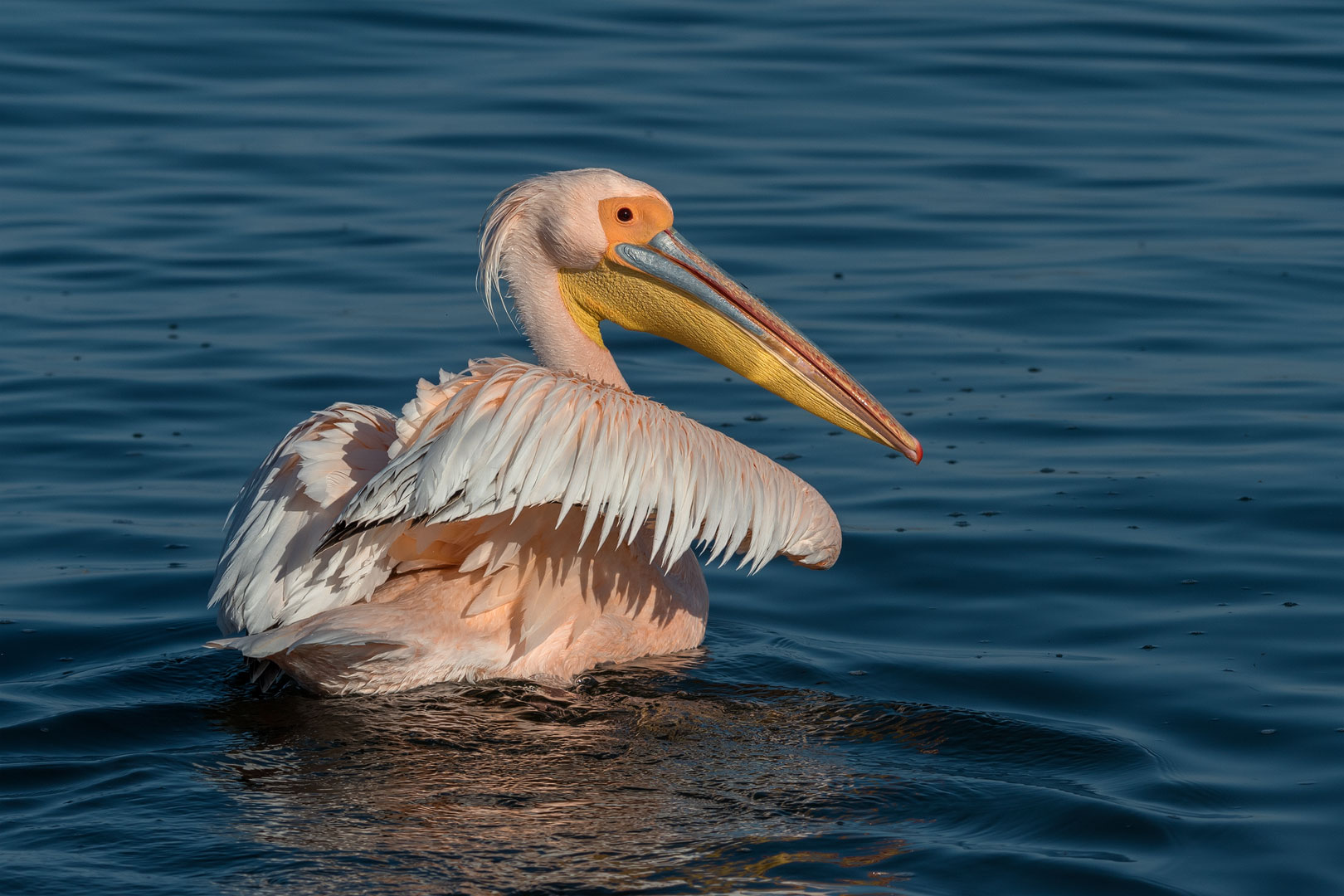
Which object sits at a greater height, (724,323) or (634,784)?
(724,323)

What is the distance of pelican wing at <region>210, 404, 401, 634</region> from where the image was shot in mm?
4004

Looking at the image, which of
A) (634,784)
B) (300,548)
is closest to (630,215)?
(300,548)

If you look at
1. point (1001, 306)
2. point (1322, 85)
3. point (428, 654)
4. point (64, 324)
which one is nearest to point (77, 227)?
point (64, 324)

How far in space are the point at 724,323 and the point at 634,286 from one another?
267 millimetres

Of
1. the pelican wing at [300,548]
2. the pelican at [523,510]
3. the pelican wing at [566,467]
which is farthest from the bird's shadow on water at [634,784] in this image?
the pelican wing at [566,467]

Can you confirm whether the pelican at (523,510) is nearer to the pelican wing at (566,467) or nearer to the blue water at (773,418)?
the pelican wing at (566,467)

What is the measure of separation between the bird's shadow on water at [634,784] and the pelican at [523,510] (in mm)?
135

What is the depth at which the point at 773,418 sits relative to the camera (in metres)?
6.77

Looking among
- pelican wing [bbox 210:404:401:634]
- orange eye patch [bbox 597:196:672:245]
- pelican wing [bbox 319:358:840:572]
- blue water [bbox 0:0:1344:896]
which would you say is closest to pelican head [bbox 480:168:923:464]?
orange eye patch [bbox 597:196:672:245]

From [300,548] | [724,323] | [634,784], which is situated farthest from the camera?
[724,323]

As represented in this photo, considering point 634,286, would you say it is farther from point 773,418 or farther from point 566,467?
point 773,418

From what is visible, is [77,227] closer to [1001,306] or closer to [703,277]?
[1001,306]

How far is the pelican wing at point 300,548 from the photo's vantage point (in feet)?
13.1

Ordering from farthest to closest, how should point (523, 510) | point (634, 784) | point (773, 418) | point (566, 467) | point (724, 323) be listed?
point (773, 418) < point (724, 323) < point (523, 510) < point (566, 467) < point (634, 784)
